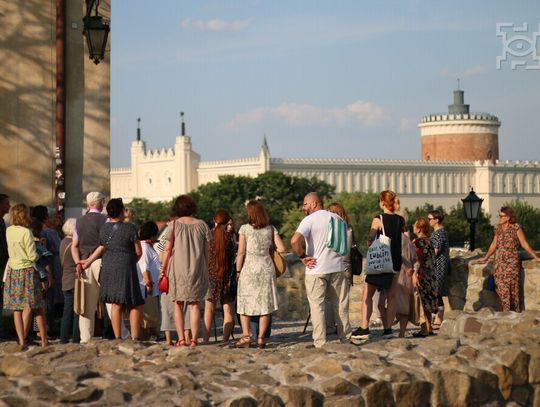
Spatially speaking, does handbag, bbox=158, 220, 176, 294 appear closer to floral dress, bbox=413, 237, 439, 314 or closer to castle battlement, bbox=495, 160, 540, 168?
floral dress, bbox=413, 237, 439, 314

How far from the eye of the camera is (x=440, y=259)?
15.0 meters

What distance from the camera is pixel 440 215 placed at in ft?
49.6

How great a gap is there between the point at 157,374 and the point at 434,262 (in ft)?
23.3

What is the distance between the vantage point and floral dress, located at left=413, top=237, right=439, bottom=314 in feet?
48.2

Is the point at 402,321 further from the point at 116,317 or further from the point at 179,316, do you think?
the point at 116,317

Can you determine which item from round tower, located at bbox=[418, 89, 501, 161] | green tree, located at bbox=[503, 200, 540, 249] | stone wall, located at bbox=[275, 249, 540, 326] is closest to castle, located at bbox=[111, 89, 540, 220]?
round tower, located at bbox=[418, 89, 501, 161]

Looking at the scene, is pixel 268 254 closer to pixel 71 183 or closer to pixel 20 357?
pixel 20 357

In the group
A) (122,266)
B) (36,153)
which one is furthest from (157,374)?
(36,153)

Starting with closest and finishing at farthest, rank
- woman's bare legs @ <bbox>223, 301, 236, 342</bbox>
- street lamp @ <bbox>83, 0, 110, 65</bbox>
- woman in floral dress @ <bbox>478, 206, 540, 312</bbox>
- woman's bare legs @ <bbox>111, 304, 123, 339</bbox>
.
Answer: woman's bare legs @ <bbox>111, 304, 123, 339</bbox> < woman's bare legs @ <bbox>223, 301, 236, 342</bbox> < street lamp @ <bbox>83, 0, 110, 65</bbox> < woman in floral dress @ <bbox>478, 206, 540, 312</bbox>

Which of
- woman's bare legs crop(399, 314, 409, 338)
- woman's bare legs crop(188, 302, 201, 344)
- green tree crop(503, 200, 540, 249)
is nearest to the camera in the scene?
woman's bare legs crop(188, 302, 201, 344)

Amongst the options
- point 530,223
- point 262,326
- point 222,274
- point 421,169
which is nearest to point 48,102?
point 222,274

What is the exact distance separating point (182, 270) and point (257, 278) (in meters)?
0.83

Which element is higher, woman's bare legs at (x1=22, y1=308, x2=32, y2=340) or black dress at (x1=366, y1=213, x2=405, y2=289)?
black dress at (x1=366, y1=213, x2=405, y2=289)

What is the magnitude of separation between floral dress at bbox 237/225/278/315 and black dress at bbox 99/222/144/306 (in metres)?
1.04
